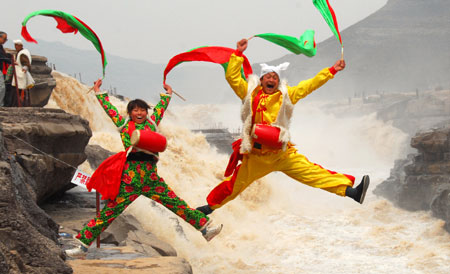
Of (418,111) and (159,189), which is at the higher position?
(159,189)

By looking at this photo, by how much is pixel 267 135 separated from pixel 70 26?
2.07 m

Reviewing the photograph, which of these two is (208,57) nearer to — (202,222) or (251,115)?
(251,115)

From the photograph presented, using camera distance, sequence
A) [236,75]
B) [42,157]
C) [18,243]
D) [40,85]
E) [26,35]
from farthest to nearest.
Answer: [40,85], [42,157], [26,35], [236,75], [18,243]

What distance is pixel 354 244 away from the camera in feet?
54.6

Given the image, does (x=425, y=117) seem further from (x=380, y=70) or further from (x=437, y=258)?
(x=380, y=70)

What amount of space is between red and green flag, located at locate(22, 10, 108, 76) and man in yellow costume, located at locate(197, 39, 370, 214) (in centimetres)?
131

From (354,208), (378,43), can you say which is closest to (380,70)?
(378,43)

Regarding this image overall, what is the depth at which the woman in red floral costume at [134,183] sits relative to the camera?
15.8 ft

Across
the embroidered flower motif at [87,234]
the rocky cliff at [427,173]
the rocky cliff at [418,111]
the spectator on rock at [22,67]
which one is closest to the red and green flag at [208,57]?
the embroidered flower motif at [87,234]


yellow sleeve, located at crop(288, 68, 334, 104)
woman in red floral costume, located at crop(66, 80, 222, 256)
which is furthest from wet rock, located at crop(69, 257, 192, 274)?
yellow sleeve, located at crop(288, 68, 334, 104)

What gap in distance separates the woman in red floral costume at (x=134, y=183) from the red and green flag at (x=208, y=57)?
1.49ft

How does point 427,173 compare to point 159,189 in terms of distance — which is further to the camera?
point 427,173

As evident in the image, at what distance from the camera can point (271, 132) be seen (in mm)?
4664

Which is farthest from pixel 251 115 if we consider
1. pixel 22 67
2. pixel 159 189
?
pixel 22 67
